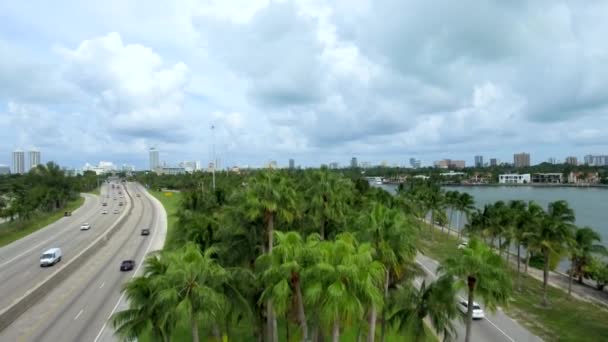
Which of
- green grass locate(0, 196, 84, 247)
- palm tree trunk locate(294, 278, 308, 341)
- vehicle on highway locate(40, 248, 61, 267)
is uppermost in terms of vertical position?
palm tree trunk locate(294, 278, 308, 341)

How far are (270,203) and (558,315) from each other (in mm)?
24816

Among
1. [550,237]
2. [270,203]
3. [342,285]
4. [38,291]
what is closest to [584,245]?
[550,237]

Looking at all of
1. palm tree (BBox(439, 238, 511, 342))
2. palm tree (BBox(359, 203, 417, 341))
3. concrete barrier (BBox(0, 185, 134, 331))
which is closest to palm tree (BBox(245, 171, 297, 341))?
palm tree (BBox(359, 203, 417, 341))

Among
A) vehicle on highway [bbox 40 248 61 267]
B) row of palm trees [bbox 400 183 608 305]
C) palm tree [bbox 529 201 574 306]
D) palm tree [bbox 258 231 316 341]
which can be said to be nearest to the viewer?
palm tree [bbox 258 231 316 341]

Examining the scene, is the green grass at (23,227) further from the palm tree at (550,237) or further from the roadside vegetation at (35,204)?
the palm tree at (550,237)

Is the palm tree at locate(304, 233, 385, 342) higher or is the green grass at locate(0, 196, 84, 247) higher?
the palm tree at locate(304, 233, 385, 342)

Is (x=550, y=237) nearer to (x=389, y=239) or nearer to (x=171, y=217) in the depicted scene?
(x=389, y=239)

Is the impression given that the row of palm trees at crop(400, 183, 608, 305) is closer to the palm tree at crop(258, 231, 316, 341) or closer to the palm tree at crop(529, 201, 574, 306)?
the palm tree at crop(529, 201, 574, 306)

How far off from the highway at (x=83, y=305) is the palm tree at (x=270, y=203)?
26.6ft

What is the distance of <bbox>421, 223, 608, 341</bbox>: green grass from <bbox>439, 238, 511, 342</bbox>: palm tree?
642 centimetres

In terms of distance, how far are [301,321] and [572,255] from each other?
31.5m

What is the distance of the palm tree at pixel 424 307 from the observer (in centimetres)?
1532

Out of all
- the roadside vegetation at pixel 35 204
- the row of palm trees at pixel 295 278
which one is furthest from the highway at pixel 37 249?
the row of palm trees at pixel 295 278

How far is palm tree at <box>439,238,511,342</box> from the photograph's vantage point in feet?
45.7
